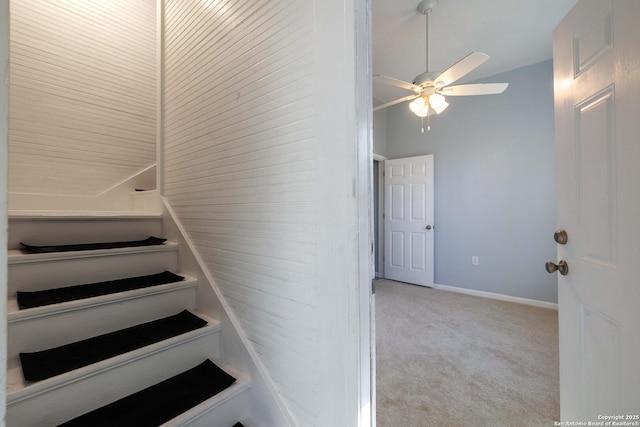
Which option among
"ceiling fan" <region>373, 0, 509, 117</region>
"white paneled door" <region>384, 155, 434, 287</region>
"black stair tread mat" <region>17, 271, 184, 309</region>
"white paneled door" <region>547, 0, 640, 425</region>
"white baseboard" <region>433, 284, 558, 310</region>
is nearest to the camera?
"white paneled door" <region>547, 0, 640, 425</region>

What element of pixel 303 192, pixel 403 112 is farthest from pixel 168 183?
Answer: pixel 403 112

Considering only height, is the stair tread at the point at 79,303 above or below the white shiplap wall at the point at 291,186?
below

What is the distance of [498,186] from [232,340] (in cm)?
359

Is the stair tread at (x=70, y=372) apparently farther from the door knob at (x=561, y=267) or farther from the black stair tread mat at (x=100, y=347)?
the door knob at (x=561, y=267)

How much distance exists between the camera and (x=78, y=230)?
4.72 feet

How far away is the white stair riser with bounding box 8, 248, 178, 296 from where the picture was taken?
44.3 inches

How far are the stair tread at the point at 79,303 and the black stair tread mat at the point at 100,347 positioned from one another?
15 cm

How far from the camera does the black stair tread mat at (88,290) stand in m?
1.06

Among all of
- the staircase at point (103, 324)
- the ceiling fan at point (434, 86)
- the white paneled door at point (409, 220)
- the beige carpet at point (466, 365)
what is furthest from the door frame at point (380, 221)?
the staircase at point (103, 324)

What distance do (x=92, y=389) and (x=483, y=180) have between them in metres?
4.07

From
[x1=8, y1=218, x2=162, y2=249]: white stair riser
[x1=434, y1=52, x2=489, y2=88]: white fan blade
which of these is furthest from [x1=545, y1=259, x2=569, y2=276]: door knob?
[x1=8, y1=218, x2=162, y2=249]: white stair riser

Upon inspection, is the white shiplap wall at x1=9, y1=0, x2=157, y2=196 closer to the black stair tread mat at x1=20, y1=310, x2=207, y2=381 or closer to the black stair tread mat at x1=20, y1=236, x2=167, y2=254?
the black stair tread mat at x1=20, y1=236, x2=167, y2=254

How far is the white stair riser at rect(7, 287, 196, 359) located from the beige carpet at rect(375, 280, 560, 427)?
4.37 ft

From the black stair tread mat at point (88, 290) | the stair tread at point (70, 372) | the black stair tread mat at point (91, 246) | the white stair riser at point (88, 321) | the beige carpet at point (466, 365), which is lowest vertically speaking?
the beige carpet at point (466, 365)
